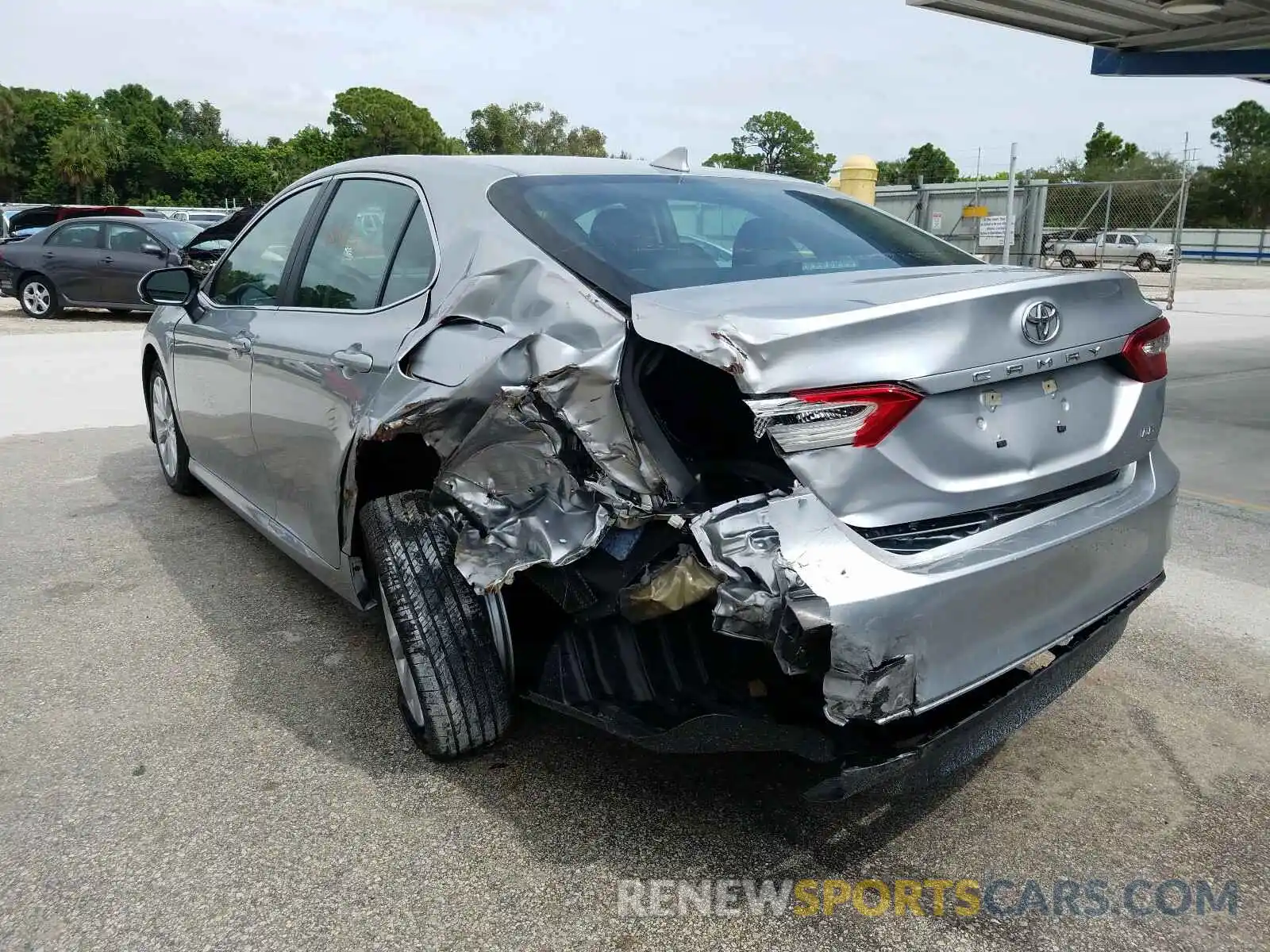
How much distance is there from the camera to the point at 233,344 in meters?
4.00

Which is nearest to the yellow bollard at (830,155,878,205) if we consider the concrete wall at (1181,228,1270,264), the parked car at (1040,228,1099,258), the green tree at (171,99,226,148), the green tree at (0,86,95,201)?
the parked car at (1040,228,1099,258)

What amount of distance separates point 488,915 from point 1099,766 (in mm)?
1787

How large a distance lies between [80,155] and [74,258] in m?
50.8

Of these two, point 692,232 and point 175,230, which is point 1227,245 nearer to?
point 175,230

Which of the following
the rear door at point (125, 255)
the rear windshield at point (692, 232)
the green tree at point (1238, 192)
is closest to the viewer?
the rear windshield at point (692, 232)

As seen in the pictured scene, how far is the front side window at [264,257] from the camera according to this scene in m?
3.91

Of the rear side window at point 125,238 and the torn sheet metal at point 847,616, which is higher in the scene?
the rear side window at point 125,238

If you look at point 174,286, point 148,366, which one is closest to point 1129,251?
point 148,366

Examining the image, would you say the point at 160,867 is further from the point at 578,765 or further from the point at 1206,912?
the point at 1206,912

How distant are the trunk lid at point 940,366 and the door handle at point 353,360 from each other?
1.06 metres

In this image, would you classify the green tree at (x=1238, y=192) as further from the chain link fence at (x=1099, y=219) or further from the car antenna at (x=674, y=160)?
the car antenna at (x=674, y=160)

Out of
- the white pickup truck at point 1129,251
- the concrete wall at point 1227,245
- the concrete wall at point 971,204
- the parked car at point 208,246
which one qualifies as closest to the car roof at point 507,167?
the parked car at point 208,246

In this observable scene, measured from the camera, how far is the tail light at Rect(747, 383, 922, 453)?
79.2 inches

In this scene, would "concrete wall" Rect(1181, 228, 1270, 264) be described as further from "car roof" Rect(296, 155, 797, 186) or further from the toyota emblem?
the toyota emblem
